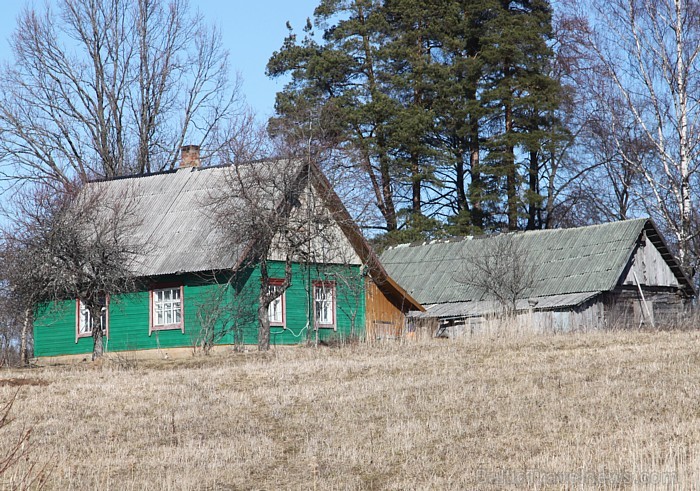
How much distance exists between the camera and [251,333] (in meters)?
29.4

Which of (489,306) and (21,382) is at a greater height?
(489,306)

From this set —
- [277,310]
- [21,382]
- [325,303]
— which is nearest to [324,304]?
[325,303]

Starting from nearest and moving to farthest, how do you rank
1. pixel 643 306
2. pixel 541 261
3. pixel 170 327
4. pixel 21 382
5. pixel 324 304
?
pixel 21 382 < pixel 170 327 < pixel 324 304 < pixel 643 306 < pixel 541 261

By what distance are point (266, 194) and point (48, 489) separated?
16631 millimetres

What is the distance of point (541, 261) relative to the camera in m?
38.5

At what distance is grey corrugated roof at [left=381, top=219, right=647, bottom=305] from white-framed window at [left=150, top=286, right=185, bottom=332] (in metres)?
12.1

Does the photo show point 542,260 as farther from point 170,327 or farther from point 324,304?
point 170,327

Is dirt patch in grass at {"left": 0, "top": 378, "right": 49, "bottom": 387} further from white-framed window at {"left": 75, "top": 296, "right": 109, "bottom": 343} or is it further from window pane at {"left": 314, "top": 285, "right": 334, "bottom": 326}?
window pane at {"left": 314, "top": 285, "right": 334, "bottom": 326}

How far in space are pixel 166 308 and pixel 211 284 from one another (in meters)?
1.85

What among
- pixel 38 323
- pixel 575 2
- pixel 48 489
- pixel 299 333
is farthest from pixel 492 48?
pixel 48 489

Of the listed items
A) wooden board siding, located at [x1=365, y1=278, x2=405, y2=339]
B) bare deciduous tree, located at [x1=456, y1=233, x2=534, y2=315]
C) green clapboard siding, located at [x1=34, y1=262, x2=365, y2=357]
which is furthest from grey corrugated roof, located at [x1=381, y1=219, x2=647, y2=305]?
green clapboard siding, located at [x1=34, y1=262, x2=365, y2=357]

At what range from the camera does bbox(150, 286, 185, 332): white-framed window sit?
3009cm

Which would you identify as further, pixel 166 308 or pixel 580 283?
pixel 580 283

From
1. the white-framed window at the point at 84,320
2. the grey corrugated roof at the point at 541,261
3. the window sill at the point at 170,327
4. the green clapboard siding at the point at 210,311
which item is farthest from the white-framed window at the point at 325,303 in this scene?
the grey corrugated roof at the point at 541,261
